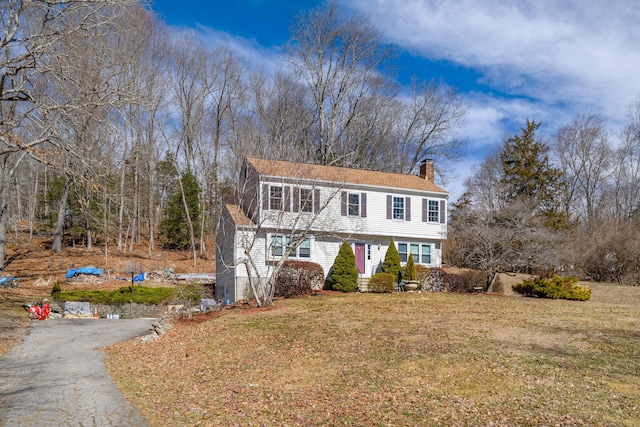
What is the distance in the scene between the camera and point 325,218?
23.3 meters

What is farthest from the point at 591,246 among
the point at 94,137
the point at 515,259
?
the point at 94,137

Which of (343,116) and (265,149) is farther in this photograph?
(343,116)

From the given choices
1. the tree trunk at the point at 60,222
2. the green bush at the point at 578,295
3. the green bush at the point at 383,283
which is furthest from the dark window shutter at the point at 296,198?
the tree trunk at the point at 60,222

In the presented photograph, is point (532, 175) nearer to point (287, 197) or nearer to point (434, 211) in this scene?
point (434, 211)

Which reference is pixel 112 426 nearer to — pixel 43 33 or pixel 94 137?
pixel 94 137

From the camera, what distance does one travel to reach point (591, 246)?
93.2 ft

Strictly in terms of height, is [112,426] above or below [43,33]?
below

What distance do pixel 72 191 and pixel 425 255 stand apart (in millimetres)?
24613

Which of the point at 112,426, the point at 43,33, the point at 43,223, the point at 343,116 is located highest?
the point at 343,116

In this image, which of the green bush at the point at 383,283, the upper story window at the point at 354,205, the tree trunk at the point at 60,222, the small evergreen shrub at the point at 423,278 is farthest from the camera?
the tree trunk at the point at 60,222

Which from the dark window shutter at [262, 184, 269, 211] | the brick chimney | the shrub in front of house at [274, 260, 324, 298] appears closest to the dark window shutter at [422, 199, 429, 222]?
the brick chimney

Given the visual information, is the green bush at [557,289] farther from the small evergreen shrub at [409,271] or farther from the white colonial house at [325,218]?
the white colonial house at [325,218]

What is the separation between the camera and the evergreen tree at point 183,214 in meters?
38.0

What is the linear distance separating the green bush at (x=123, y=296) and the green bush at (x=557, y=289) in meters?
16.7
